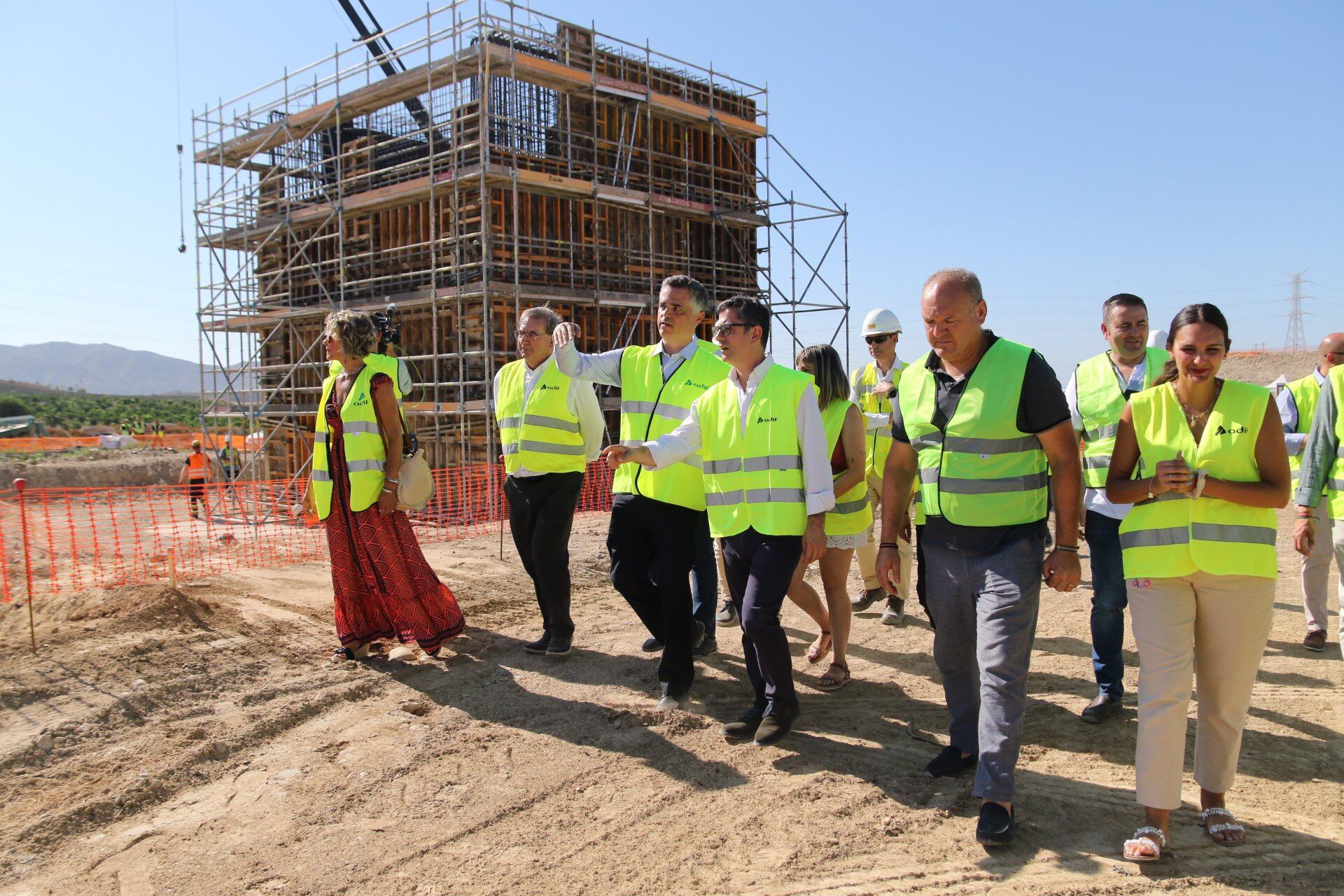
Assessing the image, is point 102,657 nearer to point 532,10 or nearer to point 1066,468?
point 1066,468

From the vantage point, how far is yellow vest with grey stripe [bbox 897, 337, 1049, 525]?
133 inches

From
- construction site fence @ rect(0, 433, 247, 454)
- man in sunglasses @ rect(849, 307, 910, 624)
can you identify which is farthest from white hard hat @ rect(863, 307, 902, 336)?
construction site fence @ rect(0, 433, 247, 454)

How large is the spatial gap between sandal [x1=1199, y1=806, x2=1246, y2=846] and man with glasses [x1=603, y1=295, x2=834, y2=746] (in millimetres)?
1642

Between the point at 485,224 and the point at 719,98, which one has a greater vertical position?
the point at 719,98

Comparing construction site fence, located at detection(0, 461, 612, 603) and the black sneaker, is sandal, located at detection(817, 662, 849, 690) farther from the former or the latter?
construction site fence, located at detection(0, 461, 612, 603)

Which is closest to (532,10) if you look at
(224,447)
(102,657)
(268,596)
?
(268,596)

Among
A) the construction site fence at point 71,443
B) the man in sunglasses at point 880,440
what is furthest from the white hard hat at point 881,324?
the construction site fence at point 71,443

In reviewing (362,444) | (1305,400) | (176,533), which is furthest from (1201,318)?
(176,533)

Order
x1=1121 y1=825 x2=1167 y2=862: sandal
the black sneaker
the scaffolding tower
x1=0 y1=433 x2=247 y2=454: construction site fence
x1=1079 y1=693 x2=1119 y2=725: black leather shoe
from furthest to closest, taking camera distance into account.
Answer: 1. x1=0 y1=433 x2=247 y2=454: construction site fence
2. the scaffolding tower
3. x1=1079 y1=693 x2=1119 y2=725: black leather shoe
4. the black sneaker
5. x1=1121 y1=825 x2=1167 y2=862: sandal

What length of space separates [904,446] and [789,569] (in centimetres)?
73

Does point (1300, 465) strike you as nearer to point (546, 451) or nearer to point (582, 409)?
point (582, 409)

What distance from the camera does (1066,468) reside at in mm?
3336

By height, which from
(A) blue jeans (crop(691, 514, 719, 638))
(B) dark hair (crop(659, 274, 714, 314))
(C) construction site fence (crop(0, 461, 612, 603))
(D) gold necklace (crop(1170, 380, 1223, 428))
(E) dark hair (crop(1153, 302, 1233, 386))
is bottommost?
(C) construction site fence (crop(0, 461, 612, 603))

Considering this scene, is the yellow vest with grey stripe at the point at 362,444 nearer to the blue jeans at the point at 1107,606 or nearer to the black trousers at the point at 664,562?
the black trousers at the point at 664,562
